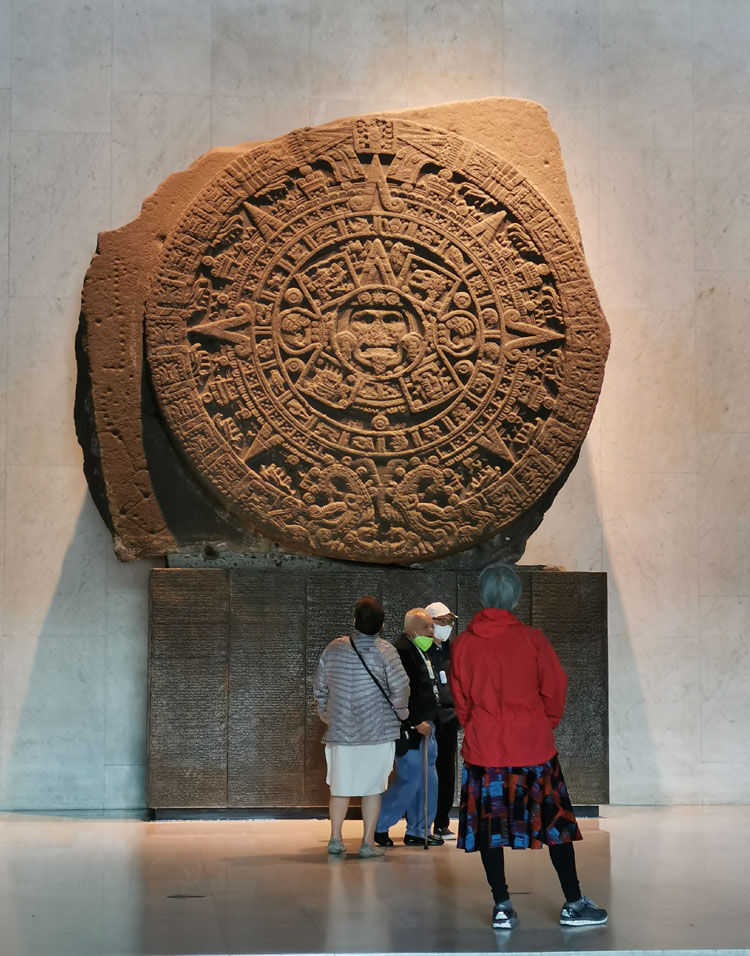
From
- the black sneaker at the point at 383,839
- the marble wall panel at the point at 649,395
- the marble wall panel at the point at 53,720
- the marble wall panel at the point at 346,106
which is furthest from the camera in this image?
the marble wall panel at the point at 649,395

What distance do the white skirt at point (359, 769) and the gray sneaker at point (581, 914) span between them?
1.69 m

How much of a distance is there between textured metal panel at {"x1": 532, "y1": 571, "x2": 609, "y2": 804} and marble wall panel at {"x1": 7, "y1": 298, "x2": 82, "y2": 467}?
10.5 ft

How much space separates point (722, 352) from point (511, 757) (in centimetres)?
511

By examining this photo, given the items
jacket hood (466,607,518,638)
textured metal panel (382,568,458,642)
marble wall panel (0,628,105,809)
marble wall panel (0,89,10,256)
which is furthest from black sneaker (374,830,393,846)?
marble wall panel (0,89,10,256)

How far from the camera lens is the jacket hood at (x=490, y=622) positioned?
17.4ft

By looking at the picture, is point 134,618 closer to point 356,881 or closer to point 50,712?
point 50,712

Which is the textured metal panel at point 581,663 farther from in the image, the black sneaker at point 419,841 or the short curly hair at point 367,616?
the short curly hair at point 367,616

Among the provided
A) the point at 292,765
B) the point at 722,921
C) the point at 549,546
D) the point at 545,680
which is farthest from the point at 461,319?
the point at 722,921

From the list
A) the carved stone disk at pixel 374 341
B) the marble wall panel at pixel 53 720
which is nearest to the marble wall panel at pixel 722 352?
the carved stone disk at pixel 374 341

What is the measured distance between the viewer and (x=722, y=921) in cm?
525

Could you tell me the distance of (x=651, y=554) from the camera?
9438 mm

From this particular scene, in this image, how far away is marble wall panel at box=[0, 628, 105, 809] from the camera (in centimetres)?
891

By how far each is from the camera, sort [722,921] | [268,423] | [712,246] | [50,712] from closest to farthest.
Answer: [722,921] → [268,423] → [50,712] → [712,246]

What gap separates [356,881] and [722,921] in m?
1.60
